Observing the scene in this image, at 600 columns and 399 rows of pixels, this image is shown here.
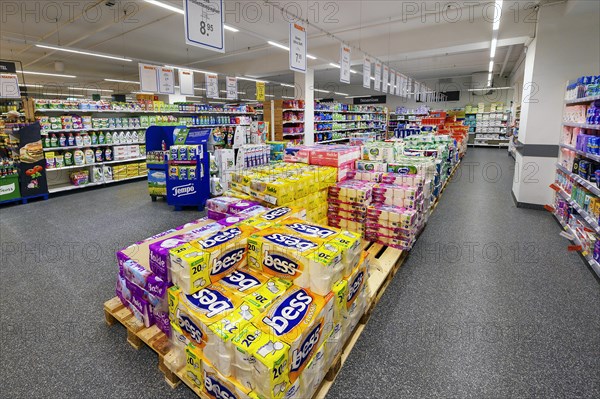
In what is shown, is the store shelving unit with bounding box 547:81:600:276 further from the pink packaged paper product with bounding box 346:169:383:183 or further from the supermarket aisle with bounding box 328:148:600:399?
the pink packaged paper product with bounding box 346:169:383:183

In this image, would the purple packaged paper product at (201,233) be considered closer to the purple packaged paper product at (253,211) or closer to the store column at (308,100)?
the purple packaged paper product at (253,211)

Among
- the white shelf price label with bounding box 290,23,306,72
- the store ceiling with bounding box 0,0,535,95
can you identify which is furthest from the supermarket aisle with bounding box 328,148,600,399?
the store ceiling with bounding box 0,0,535,95

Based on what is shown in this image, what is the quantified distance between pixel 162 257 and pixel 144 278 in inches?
15.1

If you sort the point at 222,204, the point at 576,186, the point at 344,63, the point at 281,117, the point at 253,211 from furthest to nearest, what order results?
1. the point at 281,117
2. the point at 344,63
3. the point at 576,186
4. the point at 222,204
5. the point at 253,211

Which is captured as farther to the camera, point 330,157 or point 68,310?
point 330,157

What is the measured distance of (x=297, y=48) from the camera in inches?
245

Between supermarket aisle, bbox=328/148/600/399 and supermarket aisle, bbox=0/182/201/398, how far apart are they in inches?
56.4

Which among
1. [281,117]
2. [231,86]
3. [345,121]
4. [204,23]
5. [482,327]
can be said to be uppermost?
[231,86]

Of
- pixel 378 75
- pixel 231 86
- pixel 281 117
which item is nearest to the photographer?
pixel 378 75

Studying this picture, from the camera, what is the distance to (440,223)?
5246mm

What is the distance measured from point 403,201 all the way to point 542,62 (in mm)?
4458

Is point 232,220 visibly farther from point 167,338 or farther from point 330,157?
point 330,157

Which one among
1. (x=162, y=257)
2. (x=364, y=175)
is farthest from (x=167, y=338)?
(x=364, y=175)

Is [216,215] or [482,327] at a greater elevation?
[216,215]
